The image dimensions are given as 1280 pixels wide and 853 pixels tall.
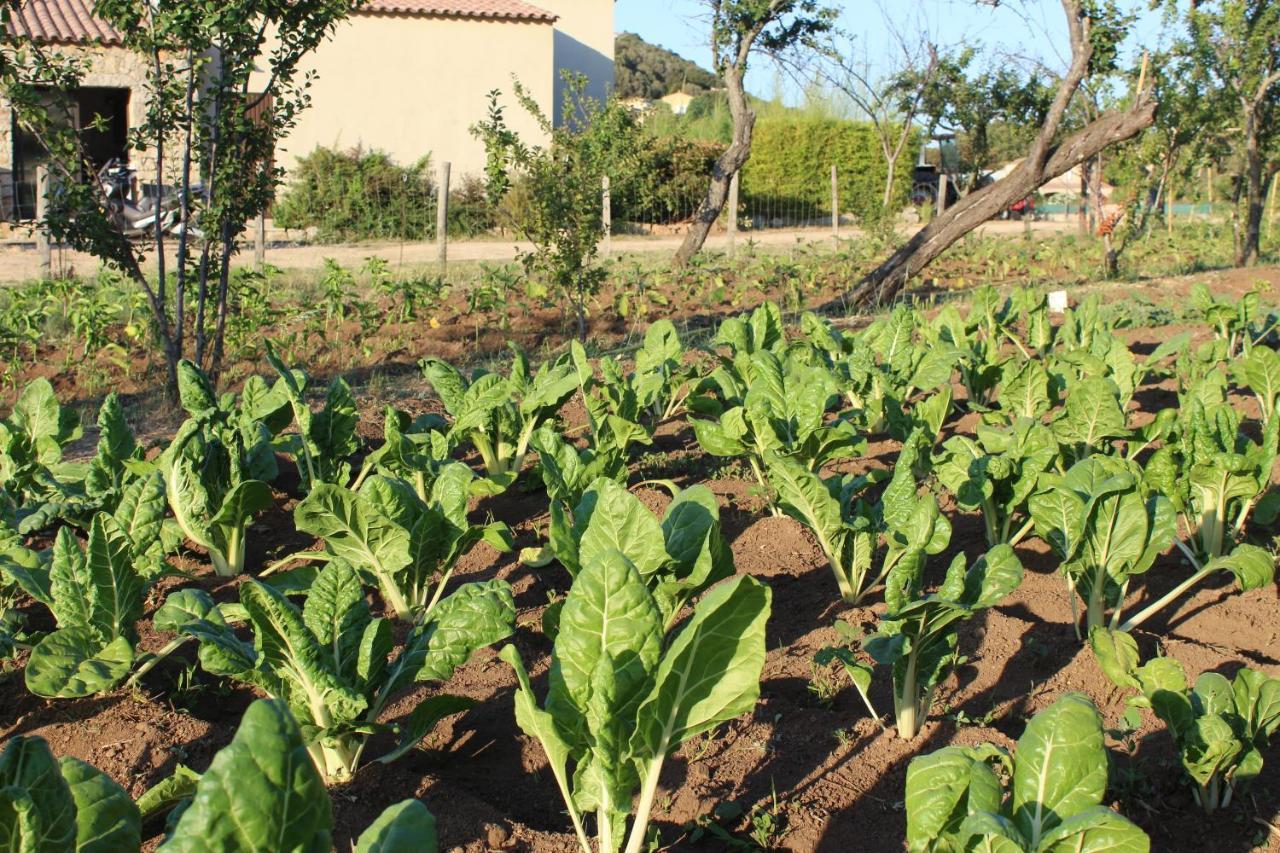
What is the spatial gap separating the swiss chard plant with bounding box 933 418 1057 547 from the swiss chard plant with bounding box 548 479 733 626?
1.16m

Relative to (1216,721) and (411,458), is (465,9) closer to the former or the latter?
(411,458)

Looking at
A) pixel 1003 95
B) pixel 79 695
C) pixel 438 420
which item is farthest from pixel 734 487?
pixel 1003 95

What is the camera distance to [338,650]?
9.52 feet

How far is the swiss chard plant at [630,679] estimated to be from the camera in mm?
2309

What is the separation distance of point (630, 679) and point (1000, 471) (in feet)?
6.87

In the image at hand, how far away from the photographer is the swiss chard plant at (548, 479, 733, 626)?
2.99 meters

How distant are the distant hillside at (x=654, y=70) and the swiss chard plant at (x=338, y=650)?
59994 millimetres

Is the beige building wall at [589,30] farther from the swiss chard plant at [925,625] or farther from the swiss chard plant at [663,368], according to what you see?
the swiss chard plant at [925,625]

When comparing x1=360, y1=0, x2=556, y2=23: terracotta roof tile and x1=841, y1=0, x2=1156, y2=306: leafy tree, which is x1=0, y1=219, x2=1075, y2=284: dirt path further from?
x1=360, y1=0, x2=556, y2=23: terracotta roof tile

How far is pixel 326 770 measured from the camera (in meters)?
2.84

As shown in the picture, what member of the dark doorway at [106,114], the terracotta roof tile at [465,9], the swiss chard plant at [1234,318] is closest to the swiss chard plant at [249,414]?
the swiss chard plant at [1234,318]

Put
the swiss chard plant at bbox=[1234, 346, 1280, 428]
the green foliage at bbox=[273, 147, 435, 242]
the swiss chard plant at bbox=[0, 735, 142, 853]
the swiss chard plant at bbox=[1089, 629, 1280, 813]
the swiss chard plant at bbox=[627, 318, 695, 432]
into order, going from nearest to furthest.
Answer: the swiss chard plant at bbox=[0, 735, 142, 853] → the swiss chard plant at bbox=[1089, 629, 1280, 813] → the swiss chard plant at bbox=[1234, 346, 1280, 428] → the swiss chard plant at bbox=[627, 318, 695, 432] → the green foliage at bbox=[273, 147, 435, 242]

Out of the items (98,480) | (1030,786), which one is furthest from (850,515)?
(98,480)

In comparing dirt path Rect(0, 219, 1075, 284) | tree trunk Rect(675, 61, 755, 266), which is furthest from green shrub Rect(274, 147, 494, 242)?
tree trunk Rect(675, 61, 755, 266)
